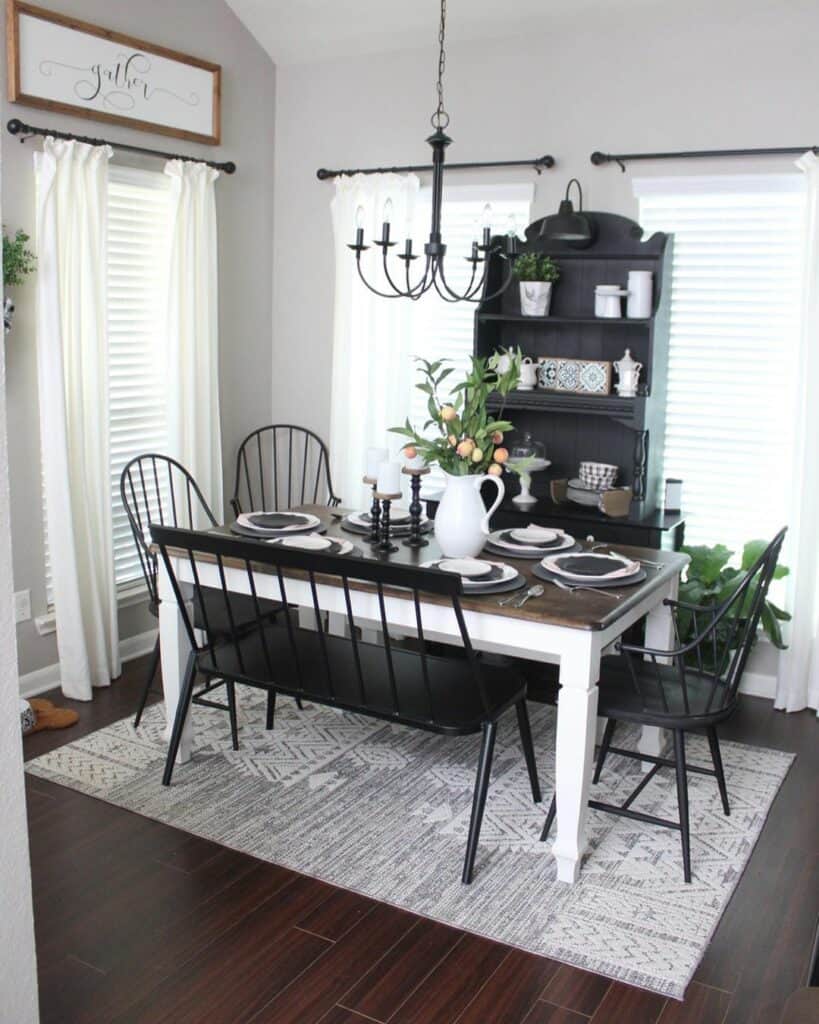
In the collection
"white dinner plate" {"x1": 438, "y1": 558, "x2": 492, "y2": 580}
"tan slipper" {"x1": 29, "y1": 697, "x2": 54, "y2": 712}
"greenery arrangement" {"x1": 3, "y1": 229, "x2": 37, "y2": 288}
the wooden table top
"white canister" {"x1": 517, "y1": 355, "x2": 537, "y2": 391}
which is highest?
"greenery arrangement" {"x1": 3, "y1": 229, "x2": 37, "y2": 288}

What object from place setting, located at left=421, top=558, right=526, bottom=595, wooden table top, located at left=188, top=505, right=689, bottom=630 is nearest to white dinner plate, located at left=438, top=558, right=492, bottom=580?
place setting, located at left=421, top=558, right=526, bottom=595

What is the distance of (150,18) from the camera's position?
178 inches

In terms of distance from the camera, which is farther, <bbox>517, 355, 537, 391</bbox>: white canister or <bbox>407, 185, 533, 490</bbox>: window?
<bbox>407, 185, 533, 490</bbox>: window

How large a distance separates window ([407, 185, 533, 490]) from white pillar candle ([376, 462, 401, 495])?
152cm

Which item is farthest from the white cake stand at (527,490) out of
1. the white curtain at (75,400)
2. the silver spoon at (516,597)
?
the white curtain at (75,400)

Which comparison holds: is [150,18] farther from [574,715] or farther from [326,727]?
[574,715]

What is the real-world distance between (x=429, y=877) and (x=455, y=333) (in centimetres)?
269

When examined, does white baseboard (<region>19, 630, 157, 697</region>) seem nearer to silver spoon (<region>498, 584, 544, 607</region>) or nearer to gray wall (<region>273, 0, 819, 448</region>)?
gray wall (<region>273, 0, 819, 448</region>)

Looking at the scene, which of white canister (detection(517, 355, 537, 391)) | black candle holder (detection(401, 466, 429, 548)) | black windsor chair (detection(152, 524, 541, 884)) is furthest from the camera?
white canister (detection(517, 355, 537, 391))

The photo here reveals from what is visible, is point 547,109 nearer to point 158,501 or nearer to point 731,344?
point 731,344

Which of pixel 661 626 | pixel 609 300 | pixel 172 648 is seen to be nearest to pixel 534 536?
pixel 661 626

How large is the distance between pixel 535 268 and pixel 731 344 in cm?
85

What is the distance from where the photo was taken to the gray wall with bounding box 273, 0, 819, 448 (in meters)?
4.21

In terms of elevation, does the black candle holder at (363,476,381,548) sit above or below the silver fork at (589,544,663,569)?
above
